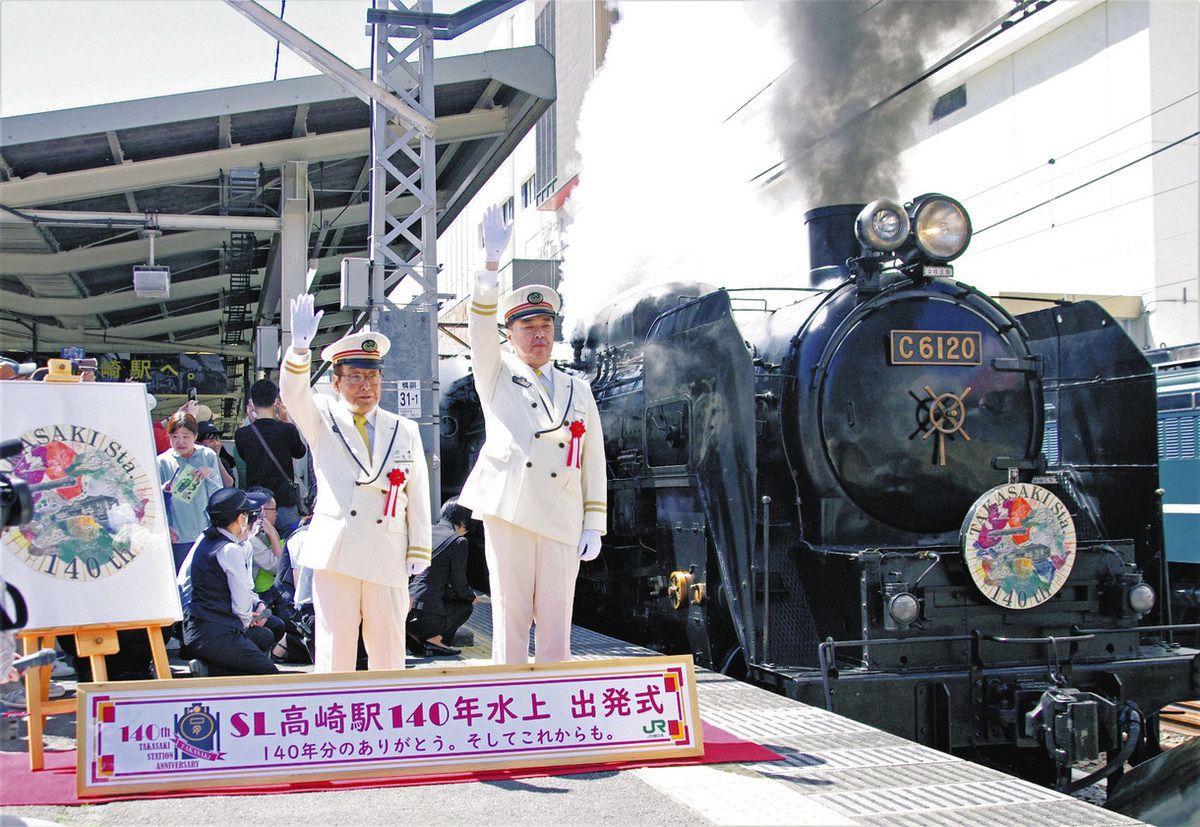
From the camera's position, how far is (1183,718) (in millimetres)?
7852

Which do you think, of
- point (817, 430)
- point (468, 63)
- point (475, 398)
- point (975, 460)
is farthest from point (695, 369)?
point (468, 63)

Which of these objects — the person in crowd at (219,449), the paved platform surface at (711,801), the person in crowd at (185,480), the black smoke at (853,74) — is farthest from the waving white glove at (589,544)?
the black smoke at (853,74)

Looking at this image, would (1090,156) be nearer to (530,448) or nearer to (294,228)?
(294,228)

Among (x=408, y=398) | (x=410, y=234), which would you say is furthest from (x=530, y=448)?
(x=410, y=234)

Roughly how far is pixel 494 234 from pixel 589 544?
52.5 inches

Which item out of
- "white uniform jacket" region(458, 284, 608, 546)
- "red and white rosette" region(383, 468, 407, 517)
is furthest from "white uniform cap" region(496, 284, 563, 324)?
"red and white rosette" region(383, 468, 407, 517)

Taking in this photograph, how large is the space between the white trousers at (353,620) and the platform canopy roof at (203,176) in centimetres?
736

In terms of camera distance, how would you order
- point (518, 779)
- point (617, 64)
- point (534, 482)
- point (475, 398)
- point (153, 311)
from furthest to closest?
point (153, 311), point (617, 64), point (475, 398), point (534, 482), point (518, 779)

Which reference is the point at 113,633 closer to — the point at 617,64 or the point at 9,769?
the point at 9,769

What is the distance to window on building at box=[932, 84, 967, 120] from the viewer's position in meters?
19.9

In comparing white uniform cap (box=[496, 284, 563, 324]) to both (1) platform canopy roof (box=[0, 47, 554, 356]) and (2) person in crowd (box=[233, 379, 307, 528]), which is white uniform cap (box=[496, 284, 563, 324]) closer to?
(2) person in crowd (box=[233, 379, 307, 528])

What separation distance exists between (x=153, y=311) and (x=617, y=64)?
1108 cm

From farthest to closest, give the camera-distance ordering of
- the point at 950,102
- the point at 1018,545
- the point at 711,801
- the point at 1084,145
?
1. the point at 950,102
2. the point at 1084,145
3. the point at 1018,545
4. the point at 711,801

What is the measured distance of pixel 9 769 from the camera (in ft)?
13.4
